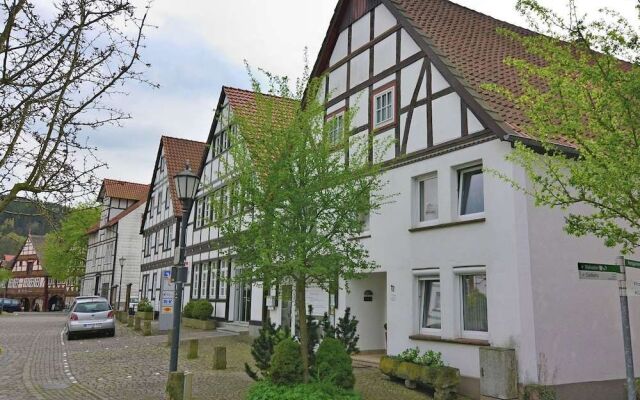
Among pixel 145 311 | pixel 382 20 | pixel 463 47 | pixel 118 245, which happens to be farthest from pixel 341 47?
pixel 118 245

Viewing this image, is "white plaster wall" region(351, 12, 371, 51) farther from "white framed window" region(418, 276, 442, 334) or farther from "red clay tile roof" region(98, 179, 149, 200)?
"red clay tile roof" region(98, 179, 149, 200)

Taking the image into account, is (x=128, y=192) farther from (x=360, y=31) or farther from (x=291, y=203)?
(x=291, y=203)

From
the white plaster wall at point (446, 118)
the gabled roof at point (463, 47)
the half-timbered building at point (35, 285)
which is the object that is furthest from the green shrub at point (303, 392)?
the half-timbered building at point (35, 285)

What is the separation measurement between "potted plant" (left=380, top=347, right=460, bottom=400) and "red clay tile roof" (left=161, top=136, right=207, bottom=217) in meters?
23.7

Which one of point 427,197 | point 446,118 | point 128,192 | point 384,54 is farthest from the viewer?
point 128,192

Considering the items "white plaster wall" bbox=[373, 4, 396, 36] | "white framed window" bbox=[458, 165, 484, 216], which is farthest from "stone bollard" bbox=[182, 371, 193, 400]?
"white plaster wall" bbox=[373, 4, 396, 36]

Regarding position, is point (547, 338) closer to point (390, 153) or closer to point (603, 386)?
point (603, 386)

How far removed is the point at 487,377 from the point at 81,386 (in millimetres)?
8070

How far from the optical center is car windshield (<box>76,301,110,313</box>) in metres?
22.1

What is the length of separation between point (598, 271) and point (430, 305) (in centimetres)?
563

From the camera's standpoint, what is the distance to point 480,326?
11.1 metres

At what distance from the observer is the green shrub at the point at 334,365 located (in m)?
8.36

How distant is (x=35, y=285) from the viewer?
253ft

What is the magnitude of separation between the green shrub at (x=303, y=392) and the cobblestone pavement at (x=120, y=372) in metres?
2.06
